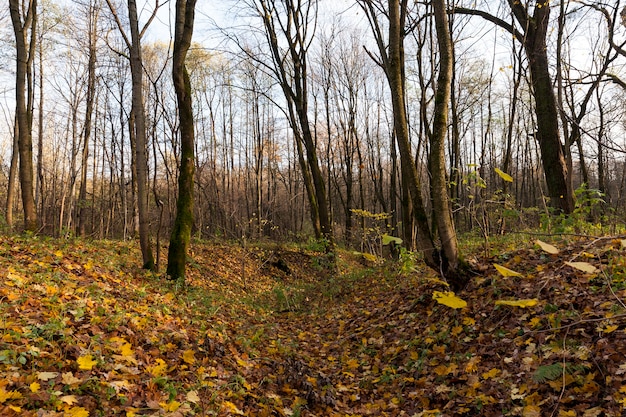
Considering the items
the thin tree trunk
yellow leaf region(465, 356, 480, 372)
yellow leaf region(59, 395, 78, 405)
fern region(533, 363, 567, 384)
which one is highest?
the thin tree trunk

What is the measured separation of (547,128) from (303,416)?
7.74 m

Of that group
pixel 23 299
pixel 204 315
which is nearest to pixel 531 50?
pixel 204 315

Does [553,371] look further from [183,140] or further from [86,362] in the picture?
[183,140]

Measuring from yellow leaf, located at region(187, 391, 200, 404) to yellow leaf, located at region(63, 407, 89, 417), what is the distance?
2.42ft

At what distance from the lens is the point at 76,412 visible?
2.15 meters

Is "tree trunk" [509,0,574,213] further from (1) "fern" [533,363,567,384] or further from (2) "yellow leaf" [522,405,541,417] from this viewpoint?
(2) "yellow leaf" [522,405,541,417]

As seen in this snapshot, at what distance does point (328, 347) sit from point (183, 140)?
17.6ft

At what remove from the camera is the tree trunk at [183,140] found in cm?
780

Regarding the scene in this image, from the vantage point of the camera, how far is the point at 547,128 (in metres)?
7.75

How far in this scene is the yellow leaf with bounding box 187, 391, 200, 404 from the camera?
273 centimetres

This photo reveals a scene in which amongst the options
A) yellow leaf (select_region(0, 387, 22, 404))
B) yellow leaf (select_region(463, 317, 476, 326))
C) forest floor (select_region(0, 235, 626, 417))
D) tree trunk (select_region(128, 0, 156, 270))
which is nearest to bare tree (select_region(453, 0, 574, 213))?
forest floor (select_region(0, 235, 626, 417))

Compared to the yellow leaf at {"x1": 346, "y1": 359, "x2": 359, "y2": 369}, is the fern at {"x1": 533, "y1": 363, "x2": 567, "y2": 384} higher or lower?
higher

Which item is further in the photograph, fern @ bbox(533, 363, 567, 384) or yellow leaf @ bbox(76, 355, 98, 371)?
fern @ bbox(533, 363, 567, 384)

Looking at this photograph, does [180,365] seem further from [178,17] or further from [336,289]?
[178,17]
